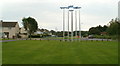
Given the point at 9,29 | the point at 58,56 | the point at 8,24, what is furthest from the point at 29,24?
the point at 58,56

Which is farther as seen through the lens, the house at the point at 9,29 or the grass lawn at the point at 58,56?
the house at the point at 9,29

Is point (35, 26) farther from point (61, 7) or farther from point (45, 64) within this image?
point (45, 64)

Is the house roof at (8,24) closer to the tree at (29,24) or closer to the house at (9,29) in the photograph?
the house at (9,29)

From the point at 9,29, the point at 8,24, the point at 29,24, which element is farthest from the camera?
the point at 29,24

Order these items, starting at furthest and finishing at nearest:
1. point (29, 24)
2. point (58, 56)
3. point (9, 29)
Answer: point (29, 24), point (9, 29), point (58, 56)

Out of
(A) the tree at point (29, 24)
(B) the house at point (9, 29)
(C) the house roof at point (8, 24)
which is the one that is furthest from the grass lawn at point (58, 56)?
(A) the tree at point (29, 24)

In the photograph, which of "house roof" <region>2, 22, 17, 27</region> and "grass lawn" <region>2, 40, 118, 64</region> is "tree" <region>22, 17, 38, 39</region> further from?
"grass lawn" <region>2, 40, 118, 64</region>

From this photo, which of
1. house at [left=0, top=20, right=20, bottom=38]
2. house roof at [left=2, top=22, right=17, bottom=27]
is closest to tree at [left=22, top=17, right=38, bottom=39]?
house roof at [left=2, top=22, right=17, bottom=27]

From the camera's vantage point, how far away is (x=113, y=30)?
145ft

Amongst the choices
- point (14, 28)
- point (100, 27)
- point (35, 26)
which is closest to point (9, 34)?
point (14, 28)

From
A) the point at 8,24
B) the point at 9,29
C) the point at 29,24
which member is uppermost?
the point at 29,24

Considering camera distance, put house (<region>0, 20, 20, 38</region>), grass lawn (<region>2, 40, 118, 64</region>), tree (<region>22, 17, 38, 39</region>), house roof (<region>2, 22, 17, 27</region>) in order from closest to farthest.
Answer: grass lawn (<region>2, 40, 118, 64</region>) → house (<region>0, 20, 20, 38</region>) → house roof (<region>2, 22, 17, 27</region>) → tree (<region>22, 17, 38, 39</region>)

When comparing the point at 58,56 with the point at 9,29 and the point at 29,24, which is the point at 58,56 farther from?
the point at 29,24

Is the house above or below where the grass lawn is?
above
